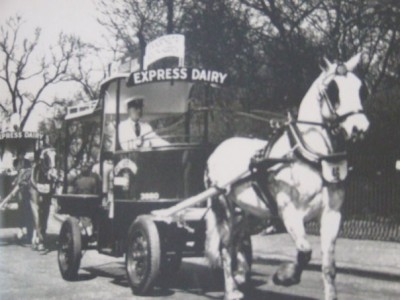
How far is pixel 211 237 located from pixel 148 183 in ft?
4.16

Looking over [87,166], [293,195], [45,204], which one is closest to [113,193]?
[87,166]

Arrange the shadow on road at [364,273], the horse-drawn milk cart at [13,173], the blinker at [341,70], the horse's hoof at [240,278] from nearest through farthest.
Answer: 1. the blinker at [341,70]
2. the horse's hoof at [240,278]
3. the shadow on road at [364,273]
4. the horse-drawn milk cart at [13,173]

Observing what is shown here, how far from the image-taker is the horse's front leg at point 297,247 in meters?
6.06

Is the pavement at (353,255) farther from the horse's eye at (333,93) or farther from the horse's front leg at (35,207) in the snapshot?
the horse's front leg at (35,207)

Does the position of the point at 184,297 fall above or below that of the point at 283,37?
below

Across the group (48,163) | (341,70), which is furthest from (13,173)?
(341,70)

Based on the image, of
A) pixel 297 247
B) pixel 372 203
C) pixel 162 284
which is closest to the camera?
pixel 297 247

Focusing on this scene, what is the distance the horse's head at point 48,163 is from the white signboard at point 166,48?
217 inches

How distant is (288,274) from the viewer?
6055 millimetres

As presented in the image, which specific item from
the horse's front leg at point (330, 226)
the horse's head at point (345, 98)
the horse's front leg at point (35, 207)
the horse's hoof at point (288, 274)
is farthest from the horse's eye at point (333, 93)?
the horse's front leg at point (35, 207)

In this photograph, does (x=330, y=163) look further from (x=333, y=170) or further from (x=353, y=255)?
(x=353, y=255)

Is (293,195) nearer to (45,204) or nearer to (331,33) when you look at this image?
(45,204)

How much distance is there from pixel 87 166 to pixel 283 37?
11.9m

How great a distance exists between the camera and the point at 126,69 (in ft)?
33.2
